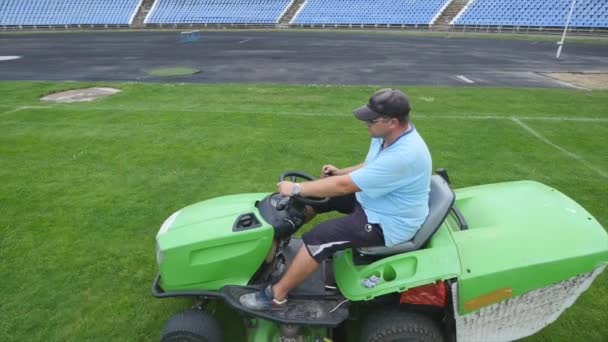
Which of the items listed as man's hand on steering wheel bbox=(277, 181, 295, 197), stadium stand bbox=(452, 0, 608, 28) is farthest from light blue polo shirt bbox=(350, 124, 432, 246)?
stadium stand bbox=(452, 0, 608, 28)

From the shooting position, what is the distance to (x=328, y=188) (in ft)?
7.46

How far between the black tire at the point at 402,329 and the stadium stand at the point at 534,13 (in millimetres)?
29220

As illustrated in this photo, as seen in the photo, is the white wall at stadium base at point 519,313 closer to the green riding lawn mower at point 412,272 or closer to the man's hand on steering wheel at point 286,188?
the green riding lawn mower at point 412,272

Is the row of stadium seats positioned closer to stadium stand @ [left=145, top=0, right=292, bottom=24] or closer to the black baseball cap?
stadium stand @ [left=145, top=0, right=292, bottom=24]

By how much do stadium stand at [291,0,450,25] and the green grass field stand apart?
21914mm

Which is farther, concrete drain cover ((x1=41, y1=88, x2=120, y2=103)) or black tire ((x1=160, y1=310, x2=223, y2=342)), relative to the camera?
concrete drain cover ((x1=41, y1=88, x2=120, y2=103))

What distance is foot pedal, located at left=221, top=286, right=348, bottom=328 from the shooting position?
7.64 ft

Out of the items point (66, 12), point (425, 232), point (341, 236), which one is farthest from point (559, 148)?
point (66, 12)

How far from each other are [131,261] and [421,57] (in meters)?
14.6

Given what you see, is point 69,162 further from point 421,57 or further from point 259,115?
point 421,57

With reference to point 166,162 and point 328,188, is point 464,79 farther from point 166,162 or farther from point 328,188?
point 328,188

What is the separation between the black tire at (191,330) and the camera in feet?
7.91

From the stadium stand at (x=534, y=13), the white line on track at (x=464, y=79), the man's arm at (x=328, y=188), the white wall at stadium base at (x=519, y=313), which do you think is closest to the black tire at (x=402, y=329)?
the white wall at stadium base at (x=519, y=313)

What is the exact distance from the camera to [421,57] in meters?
16.0
